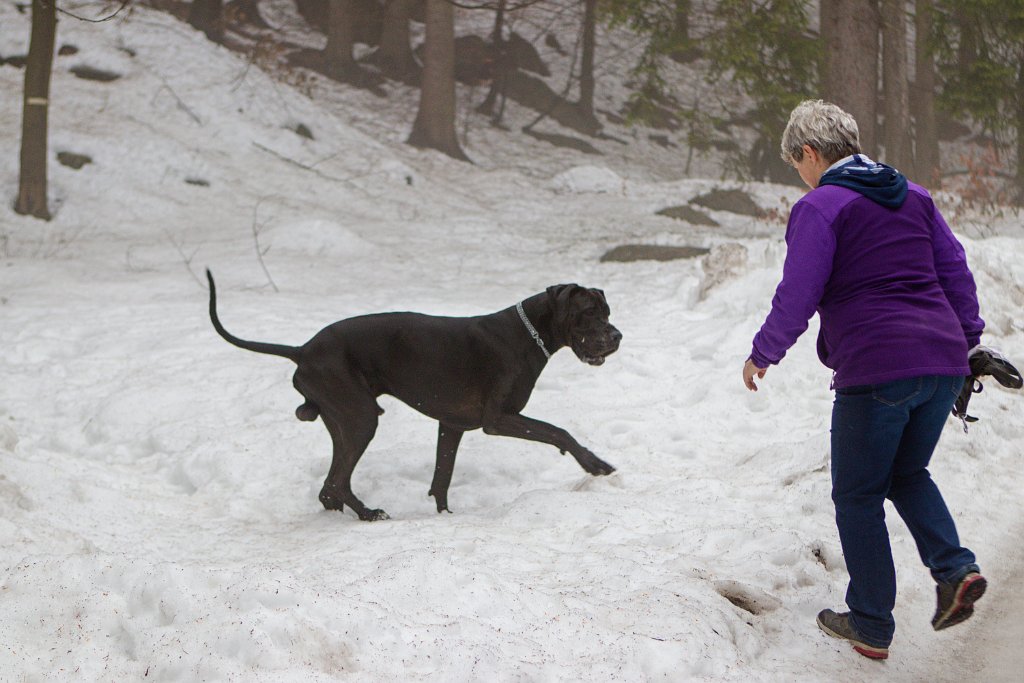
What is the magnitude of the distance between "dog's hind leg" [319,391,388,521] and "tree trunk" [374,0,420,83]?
1769cm

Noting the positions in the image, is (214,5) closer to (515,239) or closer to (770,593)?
(515,239)

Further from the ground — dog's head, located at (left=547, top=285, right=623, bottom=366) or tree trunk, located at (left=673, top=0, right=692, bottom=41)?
tree trunk, located at (left=673, top=0, right=692, bottom=41)

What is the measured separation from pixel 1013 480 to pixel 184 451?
492 centimetres

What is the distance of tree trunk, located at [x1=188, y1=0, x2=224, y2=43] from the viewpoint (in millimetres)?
19422

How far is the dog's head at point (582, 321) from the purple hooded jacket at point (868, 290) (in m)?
1.88

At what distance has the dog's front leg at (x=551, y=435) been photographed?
17.1 ft

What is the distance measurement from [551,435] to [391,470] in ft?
4.27

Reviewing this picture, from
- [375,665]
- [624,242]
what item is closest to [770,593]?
[375,665]

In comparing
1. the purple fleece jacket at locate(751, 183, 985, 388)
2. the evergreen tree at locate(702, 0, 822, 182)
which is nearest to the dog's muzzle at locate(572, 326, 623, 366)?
the purple fleece jacket at locate(751, 183, 985, 388)

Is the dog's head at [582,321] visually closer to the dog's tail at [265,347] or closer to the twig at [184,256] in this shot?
the dog's tail at [265,347]

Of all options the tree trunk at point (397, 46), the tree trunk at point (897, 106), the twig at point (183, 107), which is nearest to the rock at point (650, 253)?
the tree trunk at point (897, 106)

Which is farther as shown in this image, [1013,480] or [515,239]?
[515,239]

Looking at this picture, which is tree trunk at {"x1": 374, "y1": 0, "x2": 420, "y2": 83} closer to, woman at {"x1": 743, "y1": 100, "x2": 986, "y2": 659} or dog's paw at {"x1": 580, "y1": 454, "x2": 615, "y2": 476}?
dog's paw at {"x1": 580, "y1": 454, "x2": 615, "y2": 476}

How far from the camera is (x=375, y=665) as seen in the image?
2959 millimetres
